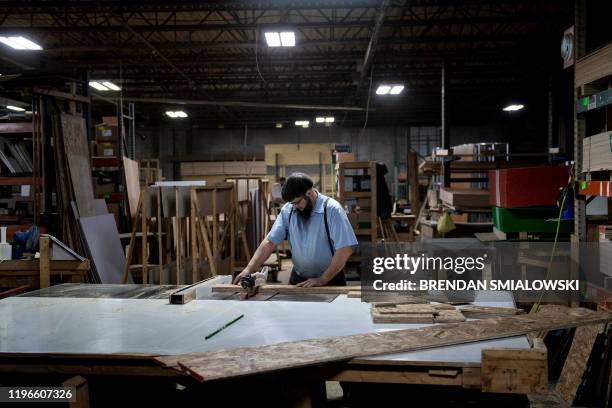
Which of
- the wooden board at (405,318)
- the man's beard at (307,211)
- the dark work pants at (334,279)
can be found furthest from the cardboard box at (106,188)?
the wooden board at (405,318)

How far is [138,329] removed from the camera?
2680 mm

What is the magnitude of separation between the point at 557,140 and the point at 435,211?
6.69m

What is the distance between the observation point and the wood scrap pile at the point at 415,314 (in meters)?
2.71

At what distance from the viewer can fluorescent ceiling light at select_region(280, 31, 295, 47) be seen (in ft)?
28.2

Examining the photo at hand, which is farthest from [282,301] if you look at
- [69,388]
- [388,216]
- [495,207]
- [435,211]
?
[388,216]

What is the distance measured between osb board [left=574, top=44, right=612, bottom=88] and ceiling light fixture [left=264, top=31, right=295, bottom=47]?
540cm

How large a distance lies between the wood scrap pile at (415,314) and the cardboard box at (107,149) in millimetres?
8635

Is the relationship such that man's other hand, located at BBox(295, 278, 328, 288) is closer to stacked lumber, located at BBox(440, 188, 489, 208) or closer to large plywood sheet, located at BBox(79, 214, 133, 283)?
stacked lumber, located at BBox(440, 188, 489, 208)

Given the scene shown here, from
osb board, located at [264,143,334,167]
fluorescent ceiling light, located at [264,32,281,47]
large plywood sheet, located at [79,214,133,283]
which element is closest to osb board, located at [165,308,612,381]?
large plywood sheet, located at [79,214,133,283]

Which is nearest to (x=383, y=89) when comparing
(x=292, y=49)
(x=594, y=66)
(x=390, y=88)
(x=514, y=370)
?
(x=390, y=88)

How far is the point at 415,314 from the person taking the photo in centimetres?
274

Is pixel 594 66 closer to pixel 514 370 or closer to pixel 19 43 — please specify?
pixel 514 370

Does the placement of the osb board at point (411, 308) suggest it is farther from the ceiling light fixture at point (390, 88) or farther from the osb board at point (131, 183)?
the ceiling light fixture at point (390, 88)

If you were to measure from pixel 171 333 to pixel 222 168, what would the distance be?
59.8 feet
